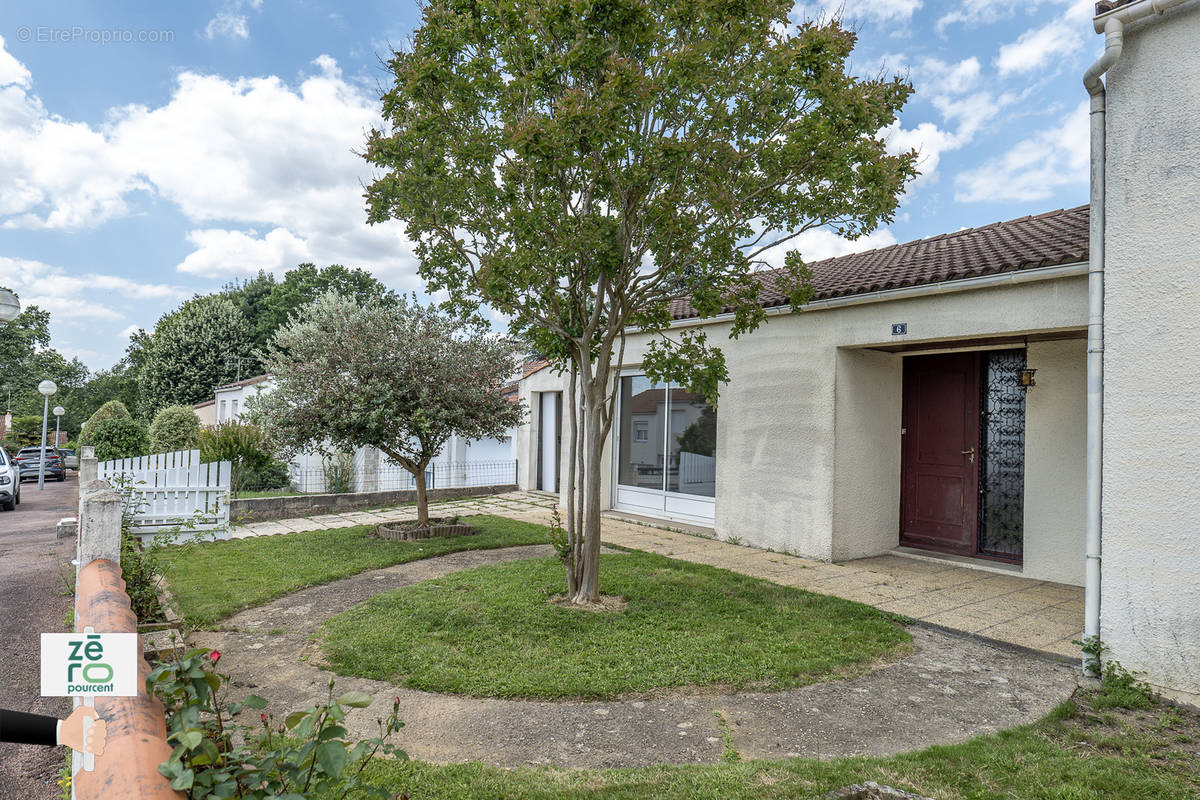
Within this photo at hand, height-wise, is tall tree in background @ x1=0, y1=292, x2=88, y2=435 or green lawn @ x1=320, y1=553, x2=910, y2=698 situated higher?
tall tree in background @ x1=0, y1=292, x2=88, y2=435

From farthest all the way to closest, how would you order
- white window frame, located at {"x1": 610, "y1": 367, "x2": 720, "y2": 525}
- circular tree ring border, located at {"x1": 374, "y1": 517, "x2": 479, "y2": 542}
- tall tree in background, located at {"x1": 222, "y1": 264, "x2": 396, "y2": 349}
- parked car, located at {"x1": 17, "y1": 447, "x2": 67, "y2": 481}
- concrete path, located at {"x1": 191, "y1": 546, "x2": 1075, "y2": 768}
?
tall tree in background, located at {"x1": 222, "y1": 264, "x2": 396, "y2": 349} → parked car, located at {"x1": 17, "y1": 447, "x2": 67, "y2": 481} → white window frame, located at {"x1": 610, "y1": 367, "x2": 720, "y2": 525} → circular tree ring border, located at {"x1": 374, "y1": 517, "x2": 479, "y2": 542} → concrete path, located at {"x1": 191, "y1": 546, "x2": 1075, "y2": 768}

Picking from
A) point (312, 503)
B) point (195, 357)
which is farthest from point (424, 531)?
point (195, 357)

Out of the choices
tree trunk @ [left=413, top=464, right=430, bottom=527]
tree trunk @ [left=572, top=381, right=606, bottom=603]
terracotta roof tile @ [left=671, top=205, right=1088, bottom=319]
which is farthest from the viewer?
tree trunk @ [left=413, top=464, right=430, bottom=527]

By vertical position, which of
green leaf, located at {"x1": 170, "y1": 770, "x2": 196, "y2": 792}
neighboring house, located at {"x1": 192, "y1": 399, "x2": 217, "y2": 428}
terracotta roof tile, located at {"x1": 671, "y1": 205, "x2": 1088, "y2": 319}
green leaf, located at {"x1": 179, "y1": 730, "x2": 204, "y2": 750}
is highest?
terracotta roof tile, located at {"x1": 671, "y1": 205, "x2": 1088, "y2": 319}

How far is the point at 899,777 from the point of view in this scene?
10.5 ft

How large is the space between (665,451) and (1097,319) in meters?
7.05

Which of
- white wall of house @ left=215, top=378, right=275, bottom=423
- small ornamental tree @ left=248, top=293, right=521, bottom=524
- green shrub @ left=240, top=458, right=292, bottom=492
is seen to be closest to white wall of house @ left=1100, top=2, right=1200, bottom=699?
small ornamental tree @ left=248, top=293, right=521, bottom=524

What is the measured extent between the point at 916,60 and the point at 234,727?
7488 millimetres

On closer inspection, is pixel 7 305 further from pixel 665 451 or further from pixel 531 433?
pixel 531 433

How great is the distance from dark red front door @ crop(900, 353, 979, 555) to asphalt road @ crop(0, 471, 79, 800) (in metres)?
9.09

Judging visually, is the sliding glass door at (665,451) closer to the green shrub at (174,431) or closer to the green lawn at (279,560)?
the green lawn at (279,560)

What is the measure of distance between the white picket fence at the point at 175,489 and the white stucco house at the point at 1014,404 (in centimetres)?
644

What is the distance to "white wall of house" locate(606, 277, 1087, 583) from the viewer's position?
23.3 ft
